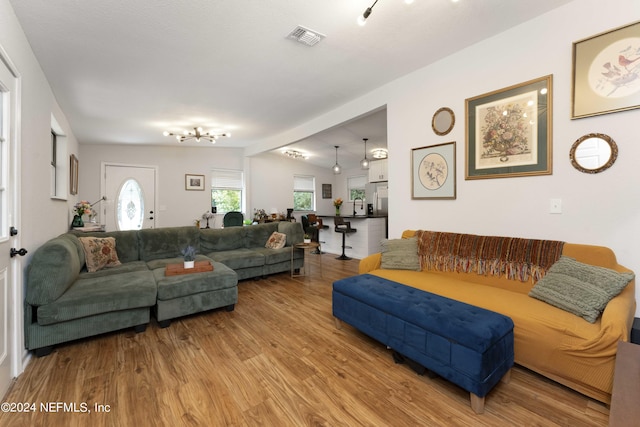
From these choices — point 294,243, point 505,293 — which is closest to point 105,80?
point 294,243

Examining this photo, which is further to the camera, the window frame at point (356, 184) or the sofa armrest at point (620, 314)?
the window frame at point (356, 184)

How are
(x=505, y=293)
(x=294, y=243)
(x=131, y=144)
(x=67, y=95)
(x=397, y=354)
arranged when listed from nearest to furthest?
(x=397, y=354) → (x=505, y=293) → (x=67, y=95) → (x=294, y=243) → (x=131, y=144)

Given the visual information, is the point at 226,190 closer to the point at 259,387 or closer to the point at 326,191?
the point at 326,191

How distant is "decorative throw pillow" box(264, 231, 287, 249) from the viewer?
4396mm

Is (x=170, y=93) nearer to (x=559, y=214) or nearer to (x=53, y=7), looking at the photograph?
(x=53, y=7)

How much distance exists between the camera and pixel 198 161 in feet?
21.4

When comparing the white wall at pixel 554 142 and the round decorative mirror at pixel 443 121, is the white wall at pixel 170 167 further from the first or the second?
the round decorative mirror at pixel 443 121

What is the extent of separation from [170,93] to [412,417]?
411cm

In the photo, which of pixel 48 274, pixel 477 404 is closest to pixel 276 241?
pixel 48 274

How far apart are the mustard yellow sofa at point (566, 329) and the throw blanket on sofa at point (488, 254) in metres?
0.08

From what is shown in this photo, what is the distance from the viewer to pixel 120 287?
2.40 metres

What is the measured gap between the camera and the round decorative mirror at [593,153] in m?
1.98

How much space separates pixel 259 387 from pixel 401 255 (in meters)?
1.87

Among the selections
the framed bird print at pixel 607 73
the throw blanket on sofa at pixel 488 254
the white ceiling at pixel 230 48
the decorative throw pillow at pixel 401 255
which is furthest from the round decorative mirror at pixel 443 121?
the decorative throw pillow at pixel 401 255
